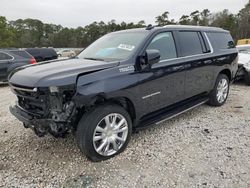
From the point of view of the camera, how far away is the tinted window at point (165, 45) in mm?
4089

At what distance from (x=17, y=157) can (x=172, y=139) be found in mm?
2308

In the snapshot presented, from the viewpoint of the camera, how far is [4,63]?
385 inches

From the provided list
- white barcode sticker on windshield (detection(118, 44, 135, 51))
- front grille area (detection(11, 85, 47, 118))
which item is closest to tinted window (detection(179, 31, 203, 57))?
white barcode sticker on windshield (detection(118, 44, 135, 51))

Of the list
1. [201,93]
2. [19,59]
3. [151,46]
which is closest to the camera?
[151,46]

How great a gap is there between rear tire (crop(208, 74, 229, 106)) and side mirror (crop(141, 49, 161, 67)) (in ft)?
7.69

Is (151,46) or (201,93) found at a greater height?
(151,46)

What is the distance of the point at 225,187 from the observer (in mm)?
2867

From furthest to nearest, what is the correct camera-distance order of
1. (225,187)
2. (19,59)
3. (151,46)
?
(19,59)
(151,46)
(225,187)

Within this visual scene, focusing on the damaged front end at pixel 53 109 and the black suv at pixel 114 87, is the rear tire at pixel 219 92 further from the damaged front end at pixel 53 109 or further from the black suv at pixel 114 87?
the damaged front end at pixel 53 109

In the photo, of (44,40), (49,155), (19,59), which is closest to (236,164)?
(49,155)

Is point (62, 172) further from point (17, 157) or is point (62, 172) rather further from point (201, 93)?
point (201, 93)

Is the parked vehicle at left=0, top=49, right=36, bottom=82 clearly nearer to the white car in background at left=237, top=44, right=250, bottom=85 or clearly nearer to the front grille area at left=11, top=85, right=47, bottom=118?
the front grille area at left=11, top=85, right=47, bottom=118

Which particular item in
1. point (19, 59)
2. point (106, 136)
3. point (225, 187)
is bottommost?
point (225, 187)

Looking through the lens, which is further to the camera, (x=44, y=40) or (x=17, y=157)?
(x=44, y=40)
